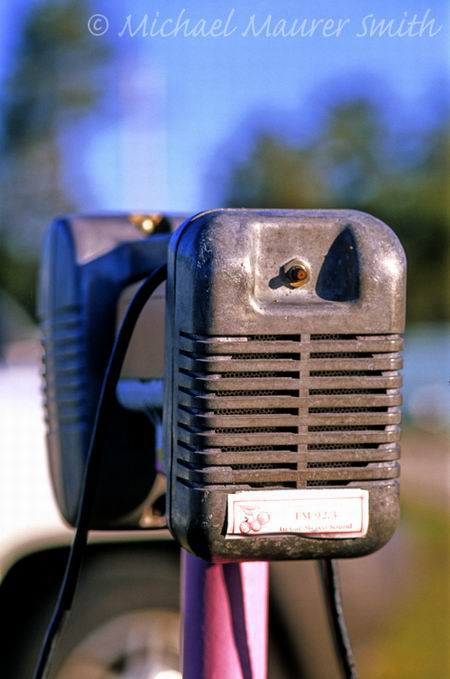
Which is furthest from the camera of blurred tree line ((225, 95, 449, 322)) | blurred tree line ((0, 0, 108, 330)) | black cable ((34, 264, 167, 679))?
blurred tree line ((225, 95, 449, 322))

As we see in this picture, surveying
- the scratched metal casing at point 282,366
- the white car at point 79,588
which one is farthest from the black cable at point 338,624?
the white car at point 79,588

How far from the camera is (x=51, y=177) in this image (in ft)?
81.7

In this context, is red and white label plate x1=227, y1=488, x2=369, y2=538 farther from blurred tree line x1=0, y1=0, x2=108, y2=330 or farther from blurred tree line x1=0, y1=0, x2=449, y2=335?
blurred tree line x1=0, y1=0, x2=108, y2=330

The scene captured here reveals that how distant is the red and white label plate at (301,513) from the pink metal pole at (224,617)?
0.19 metres

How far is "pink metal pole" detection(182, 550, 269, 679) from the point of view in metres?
1.44

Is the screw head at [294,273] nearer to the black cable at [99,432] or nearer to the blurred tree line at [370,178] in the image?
the black cable at [99,432]

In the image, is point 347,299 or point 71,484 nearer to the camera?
point 347,299

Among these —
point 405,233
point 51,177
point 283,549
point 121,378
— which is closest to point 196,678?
point 283,549

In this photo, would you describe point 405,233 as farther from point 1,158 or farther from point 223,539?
point 223,539

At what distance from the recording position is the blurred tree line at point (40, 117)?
Result: 941 inches

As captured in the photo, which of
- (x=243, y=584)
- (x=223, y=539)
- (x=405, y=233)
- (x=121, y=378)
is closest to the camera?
(x=223, y=539)

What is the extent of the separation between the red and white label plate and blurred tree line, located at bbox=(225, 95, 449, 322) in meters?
28.3

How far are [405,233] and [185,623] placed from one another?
97.0 feet

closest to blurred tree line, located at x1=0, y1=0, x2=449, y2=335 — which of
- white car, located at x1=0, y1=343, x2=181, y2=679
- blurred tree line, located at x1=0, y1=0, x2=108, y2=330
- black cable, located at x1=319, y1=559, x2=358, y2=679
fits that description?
blurred tree line, located at x1=0, y1=0, x2=108, y2=330
